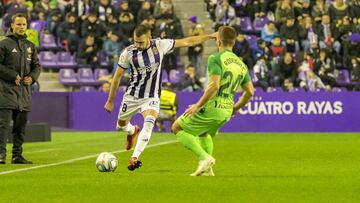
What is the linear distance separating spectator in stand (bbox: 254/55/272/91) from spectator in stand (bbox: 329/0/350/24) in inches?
108

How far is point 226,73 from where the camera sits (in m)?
13.2

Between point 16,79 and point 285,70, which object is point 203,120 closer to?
point 16,79

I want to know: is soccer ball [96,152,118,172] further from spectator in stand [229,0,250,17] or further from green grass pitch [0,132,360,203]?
spectator in stand [229,0,250,17]

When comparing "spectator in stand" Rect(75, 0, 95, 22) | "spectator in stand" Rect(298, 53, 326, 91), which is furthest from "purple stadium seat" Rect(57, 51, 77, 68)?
"spectator in stand" Rect(298, 53, 326, 91)

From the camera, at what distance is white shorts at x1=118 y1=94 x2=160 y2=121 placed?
48.8ft

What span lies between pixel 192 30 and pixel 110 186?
2102 cm

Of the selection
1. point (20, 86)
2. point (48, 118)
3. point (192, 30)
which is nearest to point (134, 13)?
point (192, 30)

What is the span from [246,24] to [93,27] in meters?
4.81

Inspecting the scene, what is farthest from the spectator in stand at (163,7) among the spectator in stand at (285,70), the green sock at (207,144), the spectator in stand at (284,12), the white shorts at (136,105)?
the green sock at (207,144)

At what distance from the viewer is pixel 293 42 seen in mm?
32094

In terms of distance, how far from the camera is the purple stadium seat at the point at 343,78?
3141cm

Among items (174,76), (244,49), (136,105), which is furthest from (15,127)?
(244,49)

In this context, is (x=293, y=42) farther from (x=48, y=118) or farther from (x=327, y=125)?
(x=48, y=118)

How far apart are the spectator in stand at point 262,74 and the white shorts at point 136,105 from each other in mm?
15909
